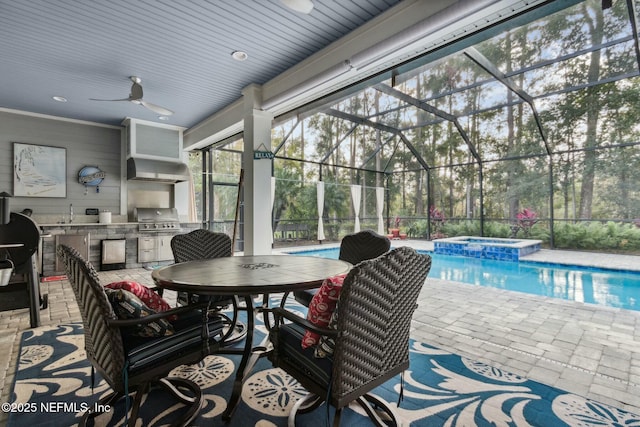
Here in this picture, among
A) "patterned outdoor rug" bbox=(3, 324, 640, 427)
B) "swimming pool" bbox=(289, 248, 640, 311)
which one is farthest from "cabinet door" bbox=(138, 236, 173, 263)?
"swimming pool" bbox=(289, 248, 640, 311)

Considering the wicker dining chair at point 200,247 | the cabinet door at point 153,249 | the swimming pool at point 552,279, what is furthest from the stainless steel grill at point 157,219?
the swimming pool at point 552,279

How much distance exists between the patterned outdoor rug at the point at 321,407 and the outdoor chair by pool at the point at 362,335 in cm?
23

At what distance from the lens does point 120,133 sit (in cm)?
681

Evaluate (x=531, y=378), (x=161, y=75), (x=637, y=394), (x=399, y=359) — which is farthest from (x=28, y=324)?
(x=637, y=394)

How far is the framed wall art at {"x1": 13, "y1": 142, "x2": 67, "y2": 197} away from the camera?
5699mm

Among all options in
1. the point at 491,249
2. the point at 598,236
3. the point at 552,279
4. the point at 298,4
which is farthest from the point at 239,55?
the point at 598,236

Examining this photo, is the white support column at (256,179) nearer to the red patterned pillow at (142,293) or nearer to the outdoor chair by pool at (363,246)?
the outdoor chair by pool at (363,246)

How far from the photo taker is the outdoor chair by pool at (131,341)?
4.44 feet

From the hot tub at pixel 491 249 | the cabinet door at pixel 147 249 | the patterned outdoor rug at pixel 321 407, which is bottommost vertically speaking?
the patterned outdoor rug at pixel 321 407

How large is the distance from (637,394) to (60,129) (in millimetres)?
8681

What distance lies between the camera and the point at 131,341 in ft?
5.13

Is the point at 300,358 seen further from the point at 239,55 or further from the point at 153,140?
the point at 153,140

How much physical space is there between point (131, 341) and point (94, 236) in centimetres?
545

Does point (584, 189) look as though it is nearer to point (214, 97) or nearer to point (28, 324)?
point (214, 97)
